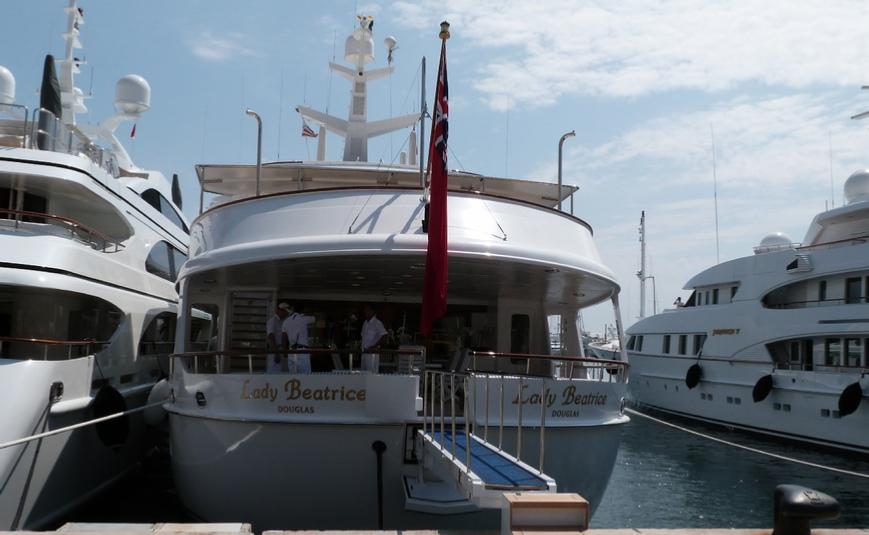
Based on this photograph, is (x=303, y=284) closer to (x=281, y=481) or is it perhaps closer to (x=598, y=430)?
(x=281, y=481)

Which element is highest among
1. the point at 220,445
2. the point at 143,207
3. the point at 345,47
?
the point at 345,47

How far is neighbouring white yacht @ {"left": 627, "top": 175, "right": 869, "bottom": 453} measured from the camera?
20641 millimetres

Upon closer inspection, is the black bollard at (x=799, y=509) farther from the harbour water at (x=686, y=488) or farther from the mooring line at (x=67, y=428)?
the mooring line at (x=67, y=428)

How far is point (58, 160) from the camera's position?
1181 cm

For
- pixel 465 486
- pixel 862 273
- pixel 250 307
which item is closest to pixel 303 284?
pixel 250 307

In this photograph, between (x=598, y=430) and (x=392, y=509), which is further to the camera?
(x=598, y=430)

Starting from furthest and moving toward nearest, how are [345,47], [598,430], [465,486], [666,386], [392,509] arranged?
[666,386]
[345,47]
[598,430]
[392,509]
[465,486]

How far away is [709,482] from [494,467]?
38.9ft

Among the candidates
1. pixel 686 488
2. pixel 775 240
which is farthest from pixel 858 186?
pixel 686 488

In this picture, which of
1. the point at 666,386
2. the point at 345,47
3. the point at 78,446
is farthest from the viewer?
the point at 666,386

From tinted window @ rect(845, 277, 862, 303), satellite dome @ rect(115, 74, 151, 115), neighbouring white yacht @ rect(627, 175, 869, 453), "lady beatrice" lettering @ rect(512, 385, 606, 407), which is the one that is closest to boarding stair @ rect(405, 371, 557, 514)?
"lady beatrice" lettering @ rect(512, 385, 606, 407)

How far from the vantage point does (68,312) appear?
437 inches

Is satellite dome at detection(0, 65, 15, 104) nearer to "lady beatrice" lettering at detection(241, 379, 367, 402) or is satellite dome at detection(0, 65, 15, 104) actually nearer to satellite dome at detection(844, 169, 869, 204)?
"lady beatrice" lettering at detection(241, 379, 367, 402)

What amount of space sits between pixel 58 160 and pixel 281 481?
702 centimetres
